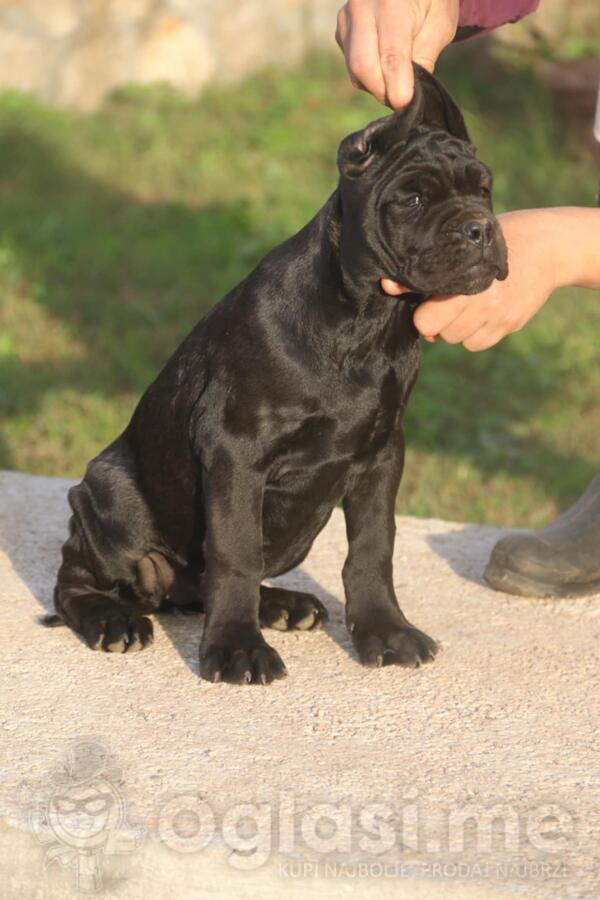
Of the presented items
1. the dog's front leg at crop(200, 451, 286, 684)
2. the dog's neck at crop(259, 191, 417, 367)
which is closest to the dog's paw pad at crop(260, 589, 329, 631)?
the dog's front leg at crop(200, 451, 286, 684)

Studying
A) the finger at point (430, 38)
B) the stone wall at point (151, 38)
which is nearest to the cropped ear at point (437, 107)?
the finger at point (430, 38)

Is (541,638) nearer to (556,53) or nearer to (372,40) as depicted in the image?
(372,40)

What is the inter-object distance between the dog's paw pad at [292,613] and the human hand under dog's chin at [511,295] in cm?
74

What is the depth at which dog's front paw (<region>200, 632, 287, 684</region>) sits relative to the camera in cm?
310

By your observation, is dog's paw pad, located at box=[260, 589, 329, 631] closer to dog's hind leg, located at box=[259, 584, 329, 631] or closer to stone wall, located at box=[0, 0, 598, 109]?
dog's hind leg, located at box=[259, 584, 329, 631]

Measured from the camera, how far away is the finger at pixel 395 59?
287 centimetres

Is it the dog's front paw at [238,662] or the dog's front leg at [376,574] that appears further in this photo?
the dog's front leg at [376,574]

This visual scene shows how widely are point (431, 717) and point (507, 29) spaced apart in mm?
7843

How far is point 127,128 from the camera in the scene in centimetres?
929

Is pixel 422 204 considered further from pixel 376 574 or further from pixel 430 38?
pixel 376 574

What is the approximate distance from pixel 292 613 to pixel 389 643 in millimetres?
313

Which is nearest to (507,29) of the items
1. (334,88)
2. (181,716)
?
(334,88)

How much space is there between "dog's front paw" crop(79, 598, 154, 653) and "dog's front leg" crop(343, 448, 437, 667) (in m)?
0.48

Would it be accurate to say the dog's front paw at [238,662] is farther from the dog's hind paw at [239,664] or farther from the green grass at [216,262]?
the green grass at [216,262]
